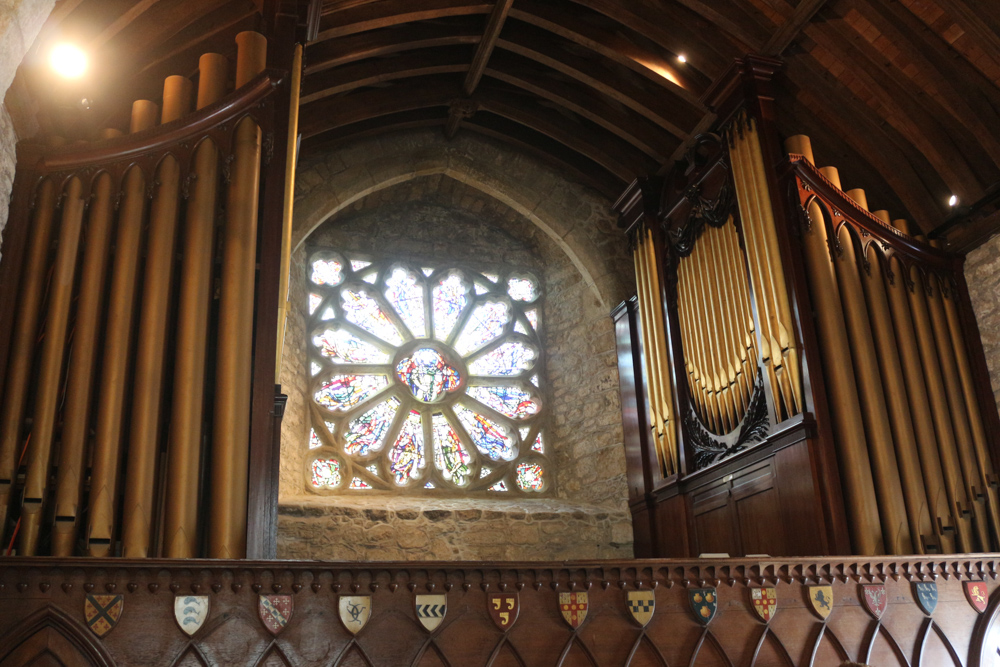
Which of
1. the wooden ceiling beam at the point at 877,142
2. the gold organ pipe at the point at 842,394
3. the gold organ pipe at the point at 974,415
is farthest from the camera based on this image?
the wooden ceiling beam at the point at 877,142

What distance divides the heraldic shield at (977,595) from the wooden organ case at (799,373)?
0.69m

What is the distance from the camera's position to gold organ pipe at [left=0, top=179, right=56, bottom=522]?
15.6 ft

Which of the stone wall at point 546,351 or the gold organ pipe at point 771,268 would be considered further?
the stone wall at point 546,351

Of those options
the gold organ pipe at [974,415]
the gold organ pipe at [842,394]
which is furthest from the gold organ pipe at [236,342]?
the gold organ pipe at [974,415]

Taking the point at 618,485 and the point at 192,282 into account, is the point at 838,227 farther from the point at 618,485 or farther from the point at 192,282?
the point at 192,282

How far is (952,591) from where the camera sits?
5289 mm

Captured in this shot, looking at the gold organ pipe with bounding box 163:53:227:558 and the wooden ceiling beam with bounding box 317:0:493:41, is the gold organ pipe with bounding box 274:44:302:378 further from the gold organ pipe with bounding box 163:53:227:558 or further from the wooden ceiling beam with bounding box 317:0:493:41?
the wooden ceiling beam with bounding box 317:0:493:41

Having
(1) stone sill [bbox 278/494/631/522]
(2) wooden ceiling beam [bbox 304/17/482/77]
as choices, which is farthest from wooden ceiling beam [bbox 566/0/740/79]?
(1) stone sill [bbox 278/494/631/522]

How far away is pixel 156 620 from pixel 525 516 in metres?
4.80

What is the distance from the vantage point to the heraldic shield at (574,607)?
4609 millimetres

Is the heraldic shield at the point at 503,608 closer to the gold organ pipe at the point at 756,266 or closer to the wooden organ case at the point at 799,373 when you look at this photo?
the wooden organ case at the point at 799,373

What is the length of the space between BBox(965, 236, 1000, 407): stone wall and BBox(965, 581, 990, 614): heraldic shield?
2.05 m

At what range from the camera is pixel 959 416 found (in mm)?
6805

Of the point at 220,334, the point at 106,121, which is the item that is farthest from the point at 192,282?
the point at 106,121
